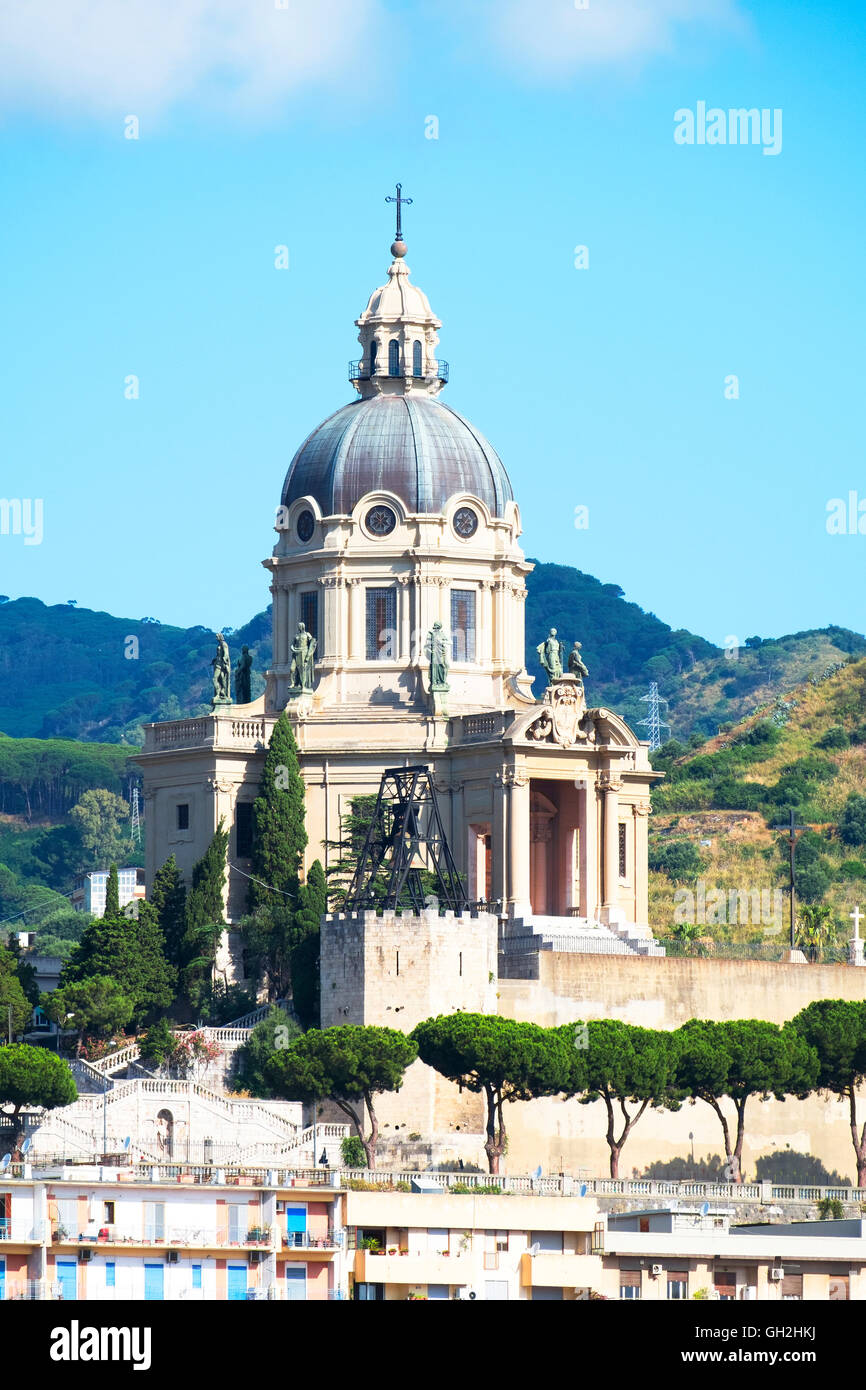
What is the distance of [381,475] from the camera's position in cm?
13300

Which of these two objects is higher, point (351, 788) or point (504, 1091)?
point (351, 788)

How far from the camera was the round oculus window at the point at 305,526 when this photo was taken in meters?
134

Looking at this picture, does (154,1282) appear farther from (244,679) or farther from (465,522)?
(465,522)

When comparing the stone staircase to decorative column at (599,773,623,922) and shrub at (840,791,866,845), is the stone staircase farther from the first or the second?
shrub at (840,791,866,845)

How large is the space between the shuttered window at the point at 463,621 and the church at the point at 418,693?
5 cm

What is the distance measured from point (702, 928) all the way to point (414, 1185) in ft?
156

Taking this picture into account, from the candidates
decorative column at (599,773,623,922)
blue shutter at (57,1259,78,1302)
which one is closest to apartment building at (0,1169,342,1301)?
blue shutter at (57,1259,78,1302)

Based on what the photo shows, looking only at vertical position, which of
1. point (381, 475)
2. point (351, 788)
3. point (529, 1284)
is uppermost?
point (381, 475)

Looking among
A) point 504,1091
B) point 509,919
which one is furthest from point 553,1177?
point 509,919

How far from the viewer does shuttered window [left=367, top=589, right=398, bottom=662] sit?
133 m

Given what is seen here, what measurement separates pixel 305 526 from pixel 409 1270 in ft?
183

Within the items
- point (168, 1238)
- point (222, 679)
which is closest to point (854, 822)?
point (222, 679)

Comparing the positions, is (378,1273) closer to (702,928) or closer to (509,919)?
(509,919)

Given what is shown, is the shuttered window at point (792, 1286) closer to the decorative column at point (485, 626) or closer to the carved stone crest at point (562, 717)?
the carved stone crest at point (562, 717)
